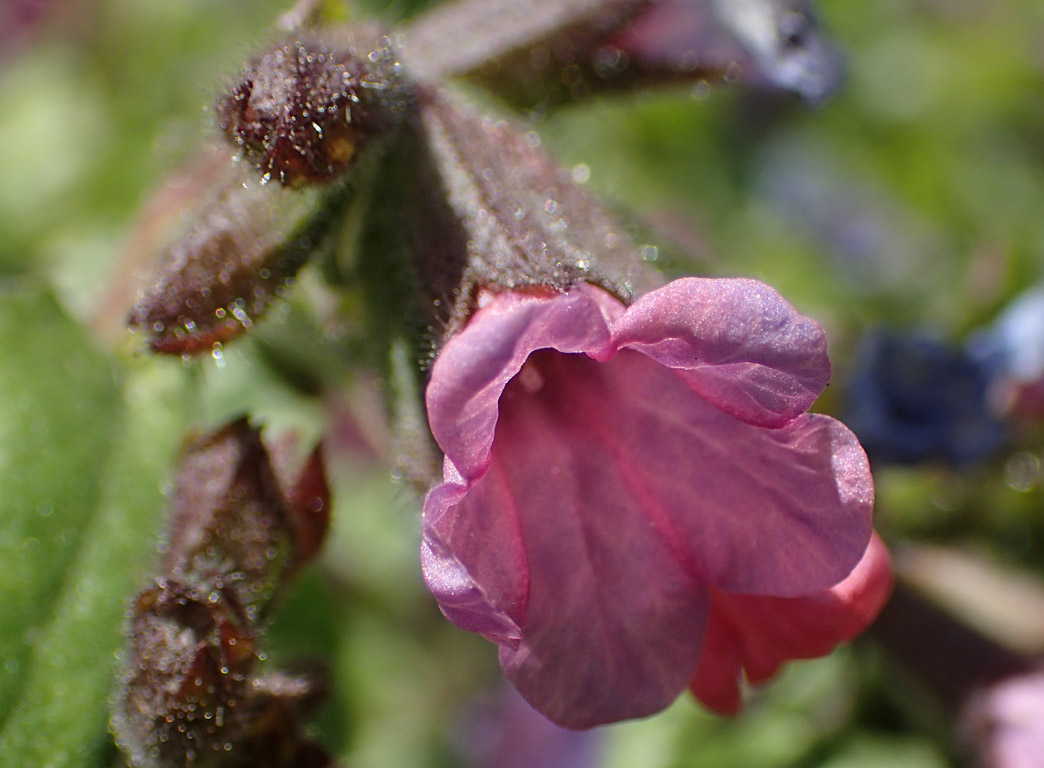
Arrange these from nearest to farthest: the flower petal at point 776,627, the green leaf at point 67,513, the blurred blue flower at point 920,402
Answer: the flower petal at point 776,627, the green leaf at point 67,513, the blurred blue flower at point 920,402

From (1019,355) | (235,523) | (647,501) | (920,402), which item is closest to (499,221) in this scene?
(647,501)

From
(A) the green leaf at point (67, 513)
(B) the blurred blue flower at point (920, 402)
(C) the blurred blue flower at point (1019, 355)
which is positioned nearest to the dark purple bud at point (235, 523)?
(A) the green leaf at point (67, 513)

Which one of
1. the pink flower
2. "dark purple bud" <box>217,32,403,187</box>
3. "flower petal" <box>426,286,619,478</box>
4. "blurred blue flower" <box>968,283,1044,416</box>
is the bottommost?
A: "blurred blue flower" <box>968,283,1044,416</box>

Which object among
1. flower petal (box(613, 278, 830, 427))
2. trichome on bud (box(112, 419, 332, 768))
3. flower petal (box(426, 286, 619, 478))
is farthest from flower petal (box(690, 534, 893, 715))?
trichome on bud (box(112, 419, 332, 768))

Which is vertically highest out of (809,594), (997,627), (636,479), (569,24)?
(569,24)

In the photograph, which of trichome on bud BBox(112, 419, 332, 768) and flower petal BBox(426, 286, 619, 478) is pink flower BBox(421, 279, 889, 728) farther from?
trichome on bud BBox(112, 419, 332, 768)

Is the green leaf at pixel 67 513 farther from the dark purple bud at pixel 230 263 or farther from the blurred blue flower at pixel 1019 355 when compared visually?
the blurred blue flower at pixel 1019 355

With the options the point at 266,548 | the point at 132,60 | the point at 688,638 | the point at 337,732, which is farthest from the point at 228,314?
the point at 132,60

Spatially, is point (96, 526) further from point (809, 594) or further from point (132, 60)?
point (132, 60)
